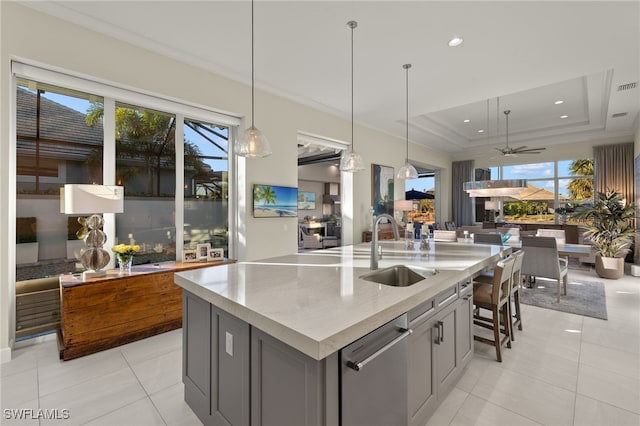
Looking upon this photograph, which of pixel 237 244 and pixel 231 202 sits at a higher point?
pixel 231 202

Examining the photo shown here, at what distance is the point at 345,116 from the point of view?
19.0ft

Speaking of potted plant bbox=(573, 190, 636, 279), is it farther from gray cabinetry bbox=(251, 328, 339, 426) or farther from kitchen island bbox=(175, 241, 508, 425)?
gray cabinetry bbox=(251, 328, 339, 426)

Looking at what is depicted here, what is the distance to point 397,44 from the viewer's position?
10.9ft

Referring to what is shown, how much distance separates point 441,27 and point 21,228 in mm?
4613

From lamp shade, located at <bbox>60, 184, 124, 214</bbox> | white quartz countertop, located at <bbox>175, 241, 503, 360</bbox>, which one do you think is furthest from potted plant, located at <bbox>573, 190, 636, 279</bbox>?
lamp shade, located at <bbox>60, 184, 124, 214</bbox>

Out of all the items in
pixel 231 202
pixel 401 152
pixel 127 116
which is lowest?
pixel 231 202

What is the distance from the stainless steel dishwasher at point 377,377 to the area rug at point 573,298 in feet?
11.9

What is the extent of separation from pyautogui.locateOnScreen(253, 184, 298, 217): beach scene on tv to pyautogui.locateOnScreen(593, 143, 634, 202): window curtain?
7683 mm

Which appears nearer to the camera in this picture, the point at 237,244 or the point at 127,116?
the point at 127,116

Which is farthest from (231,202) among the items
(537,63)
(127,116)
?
(537,63)

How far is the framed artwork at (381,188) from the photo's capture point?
21.9 feet

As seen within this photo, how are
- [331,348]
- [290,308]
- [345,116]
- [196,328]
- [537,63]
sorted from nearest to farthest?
1. [331,348]
2. [290,308]
3. [196,328]
4. [537,63]
5. [345,116]

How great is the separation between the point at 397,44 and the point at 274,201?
2659mm

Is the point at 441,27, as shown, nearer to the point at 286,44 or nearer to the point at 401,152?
the point at 286,44
